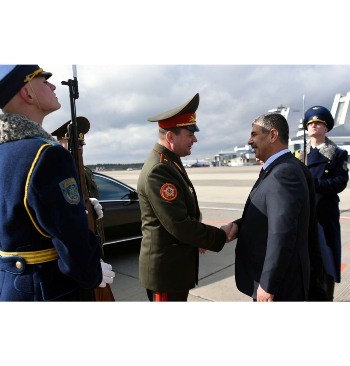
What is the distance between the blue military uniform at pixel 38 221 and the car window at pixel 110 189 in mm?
3597

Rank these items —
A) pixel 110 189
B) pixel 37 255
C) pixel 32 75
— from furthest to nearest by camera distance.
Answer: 1. pixel 110 189
2. pixel 32 75
3. pixel 37 255

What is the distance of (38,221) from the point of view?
1188mm

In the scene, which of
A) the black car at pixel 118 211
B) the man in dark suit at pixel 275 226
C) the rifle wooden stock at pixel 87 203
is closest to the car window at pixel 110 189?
the black car at pixel 118 211

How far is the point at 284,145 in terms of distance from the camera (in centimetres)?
188

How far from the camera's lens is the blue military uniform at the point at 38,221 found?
1172 mm

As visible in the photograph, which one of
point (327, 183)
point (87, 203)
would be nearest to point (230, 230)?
point (87, 203)

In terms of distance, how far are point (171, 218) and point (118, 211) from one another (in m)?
3.13

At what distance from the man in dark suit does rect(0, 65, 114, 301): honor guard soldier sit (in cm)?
99

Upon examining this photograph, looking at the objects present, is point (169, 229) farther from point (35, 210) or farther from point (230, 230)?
point (35, 210)

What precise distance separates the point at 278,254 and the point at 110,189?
152 inches

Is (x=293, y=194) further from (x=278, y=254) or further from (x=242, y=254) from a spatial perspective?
(x=242, y=254)

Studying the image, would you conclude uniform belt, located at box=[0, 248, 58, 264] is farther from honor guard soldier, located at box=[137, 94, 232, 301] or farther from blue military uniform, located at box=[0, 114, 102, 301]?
honor guard soldier, located at box=[137, 94, 232, 301]

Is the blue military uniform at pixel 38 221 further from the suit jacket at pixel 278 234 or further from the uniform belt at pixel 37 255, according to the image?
the suit jacket at pixel 278 234

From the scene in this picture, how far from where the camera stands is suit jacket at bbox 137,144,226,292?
74.1 inches
